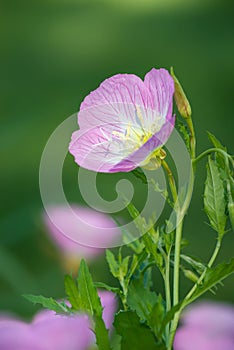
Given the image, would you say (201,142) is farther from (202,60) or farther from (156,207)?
(156,207)

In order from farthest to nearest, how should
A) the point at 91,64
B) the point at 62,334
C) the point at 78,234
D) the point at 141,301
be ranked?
1. the point at 91,64
2. the point at 78,234
3. the point at 141,301
4. the point at 62,334

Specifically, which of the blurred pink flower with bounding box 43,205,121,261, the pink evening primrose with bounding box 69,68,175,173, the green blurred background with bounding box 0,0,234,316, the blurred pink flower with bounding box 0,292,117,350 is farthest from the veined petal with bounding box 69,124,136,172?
the green blurred background with bounding box 0,0,234,316

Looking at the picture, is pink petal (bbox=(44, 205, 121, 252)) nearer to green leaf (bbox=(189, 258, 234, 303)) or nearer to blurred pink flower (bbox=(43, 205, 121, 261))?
blurred pink flower (bbox=(43, 205, 121, 261))

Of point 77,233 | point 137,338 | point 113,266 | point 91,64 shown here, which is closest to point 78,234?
point 77,233

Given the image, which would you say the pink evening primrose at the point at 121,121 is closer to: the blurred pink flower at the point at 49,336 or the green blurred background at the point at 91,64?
the blurred pink flower at the point at 49,336

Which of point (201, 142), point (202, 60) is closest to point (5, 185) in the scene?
point (201, 142)

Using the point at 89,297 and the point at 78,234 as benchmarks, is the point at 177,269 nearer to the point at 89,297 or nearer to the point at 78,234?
the point at 89,297
